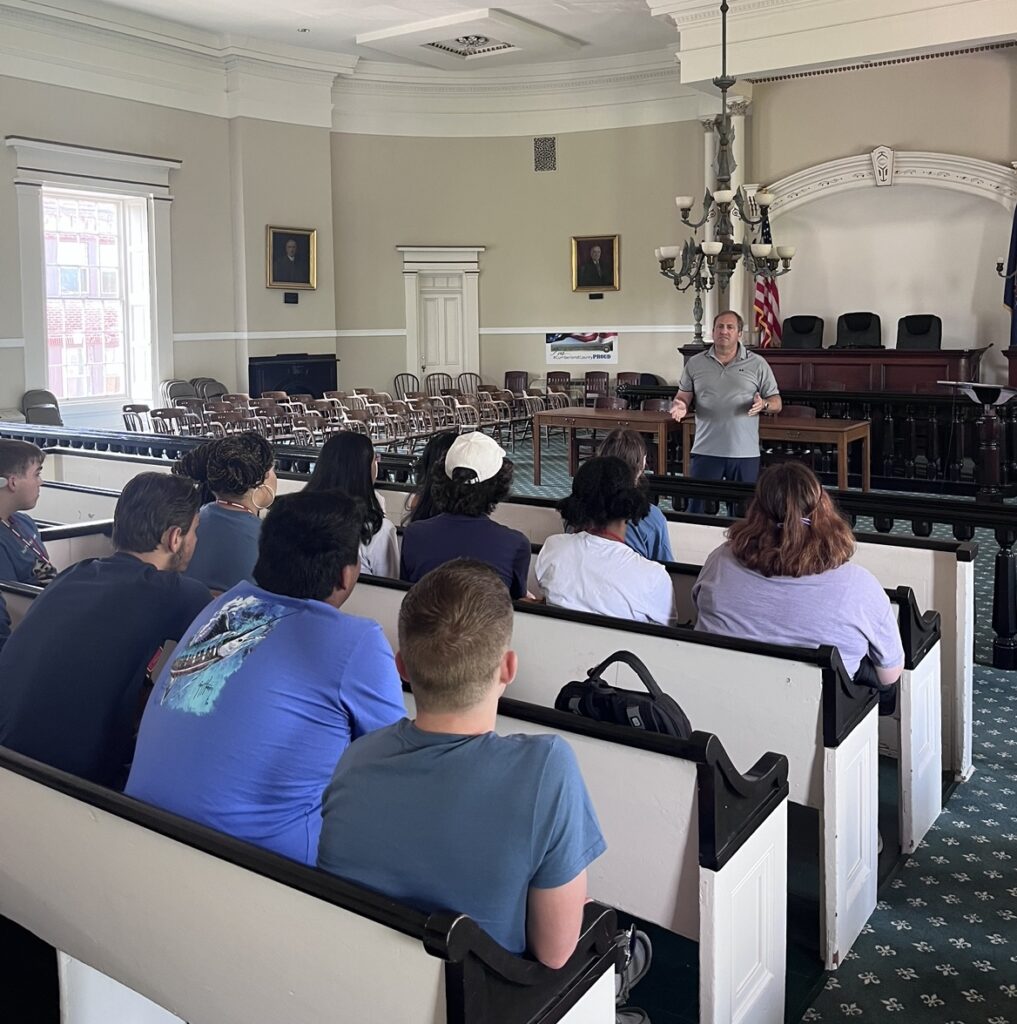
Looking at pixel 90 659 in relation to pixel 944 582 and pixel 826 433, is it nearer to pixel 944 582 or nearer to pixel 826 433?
pixel 944 582

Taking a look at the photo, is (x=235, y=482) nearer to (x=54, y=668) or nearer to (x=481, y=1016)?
(x=54, y=668)

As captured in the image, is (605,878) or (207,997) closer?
(207,997)

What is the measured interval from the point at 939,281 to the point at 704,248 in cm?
493

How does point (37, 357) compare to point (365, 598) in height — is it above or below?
above

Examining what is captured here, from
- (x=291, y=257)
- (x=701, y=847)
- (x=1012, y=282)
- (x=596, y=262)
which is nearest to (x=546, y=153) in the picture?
(x=596, y=262)

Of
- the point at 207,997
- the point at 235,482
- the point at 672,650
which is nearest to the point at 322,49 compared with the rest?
the point at 235,482

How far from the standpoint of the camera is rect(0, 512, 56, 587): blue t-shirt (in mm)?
3848

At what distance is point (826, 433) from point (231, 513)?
6.29m

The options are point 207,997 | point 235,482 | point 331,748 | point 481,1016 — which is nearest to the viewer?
point 481,1016

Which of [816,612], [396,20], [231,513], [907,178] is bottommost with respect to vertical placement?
[816,612]

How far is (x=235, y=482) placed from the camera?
141 inches

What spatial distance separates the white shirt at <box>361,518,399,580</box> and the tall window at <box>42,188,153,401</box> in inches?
419

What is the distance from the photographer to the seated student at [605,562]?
10.7 ft

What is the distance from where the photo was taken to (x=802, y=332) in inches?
538
